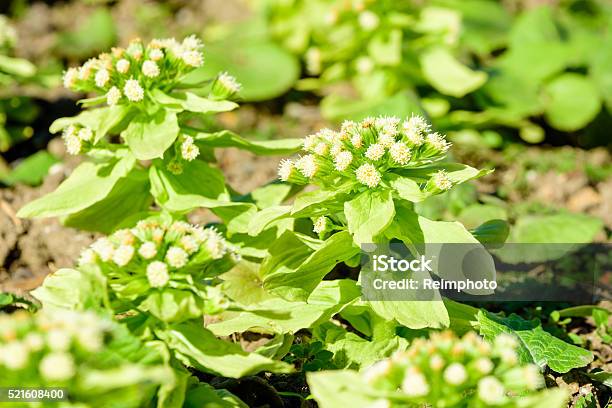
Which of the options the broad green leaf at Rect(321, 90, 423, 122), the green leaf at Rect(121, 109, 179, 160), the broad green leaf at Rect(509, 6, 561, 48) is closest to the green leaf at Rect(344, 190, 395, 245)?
the green leaf at Rect(121, 109, 179, 160)

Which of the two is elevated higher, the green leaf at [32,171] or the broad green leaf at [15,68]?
the broad green leaf at [15,68]

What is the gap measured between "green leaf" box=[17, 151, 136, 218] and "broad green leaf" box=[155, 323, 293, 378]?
0.87 meters

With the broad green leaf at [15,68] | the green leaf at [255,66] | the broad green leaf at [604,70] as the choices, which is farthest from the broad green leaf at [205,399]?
the broad green leaf at [604,70]

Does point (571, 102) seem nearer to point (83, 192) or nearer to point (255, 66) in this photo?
point (255, 66)

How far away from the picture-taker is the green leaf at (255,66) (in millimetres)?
5992

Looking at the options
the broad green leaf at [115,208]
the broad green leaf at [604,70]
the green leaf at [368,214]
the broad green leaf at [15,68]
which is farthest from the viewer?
the broad green leaf at [604,70]

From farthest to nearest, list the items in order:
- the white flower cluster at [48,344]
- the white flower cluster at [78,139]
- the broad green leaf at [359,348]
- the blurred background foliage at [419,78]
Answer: the blurred background foliage at [419,78] → the white flower cluster at [78,139] → the broad green leaf at [359,348] → the white flower cluster at [48,344]

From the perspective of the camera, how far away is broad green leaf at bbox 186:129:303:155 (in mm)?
3168

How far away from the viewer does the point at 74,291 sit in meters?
2.47

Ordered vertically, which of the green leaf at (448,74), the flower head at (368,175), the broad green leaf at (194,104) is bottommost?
the green leaf at (448,74)

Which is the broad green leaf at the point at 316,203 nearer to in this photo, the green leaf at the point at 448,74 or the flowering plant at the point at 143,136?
the flowering plant at the point at 143,136

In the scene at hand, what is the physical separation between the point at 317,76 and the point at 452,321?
167 inches

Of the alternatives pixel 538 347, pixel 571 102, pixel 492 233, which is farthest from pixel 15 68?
pixel 571 102

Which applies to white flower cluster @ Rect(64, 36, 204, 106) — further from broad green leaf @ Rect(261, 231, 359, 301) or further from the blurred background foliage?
the blurred background foliage
